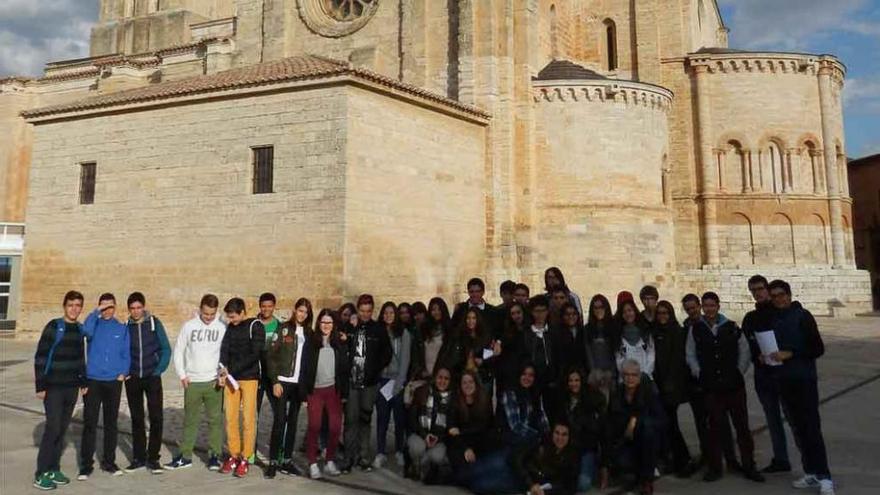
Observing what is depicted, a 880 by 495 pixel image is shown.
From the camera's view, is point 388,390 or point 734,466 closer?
point 734,466

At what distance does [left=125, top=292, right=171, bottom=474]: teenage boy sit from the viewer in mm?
5648

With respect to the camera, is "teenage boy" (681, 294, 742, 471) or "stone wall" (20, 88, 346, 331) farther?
"stone wall" (20, 88, 346, 331)

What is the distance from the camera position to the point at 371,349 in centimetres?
588

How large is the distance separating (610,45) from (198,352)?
68.6 feet

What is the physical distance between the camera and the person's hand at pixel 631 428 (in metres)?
5.07

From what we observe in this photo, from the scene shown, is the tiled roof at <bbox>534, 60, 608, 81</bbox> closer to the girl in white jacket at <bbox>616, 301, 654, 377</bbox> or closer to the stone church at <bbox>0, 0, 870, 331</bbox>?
the stone church at <bbox>0, 0, 870, 331</bbox>

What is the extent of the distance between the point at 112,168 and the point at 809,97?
71.6 ft

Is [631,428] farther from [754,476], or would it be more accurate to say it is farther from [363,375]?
[363,375]

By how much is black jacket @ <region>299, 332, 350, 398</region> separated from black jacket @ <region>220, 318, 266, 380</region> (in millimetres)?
430

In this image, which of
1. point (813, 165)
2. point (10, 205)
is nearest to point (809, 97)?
point (813, 165)

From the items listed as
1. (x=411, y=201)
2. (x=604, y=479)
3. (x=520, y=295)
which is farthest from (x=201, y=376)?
(x=411, y=201)

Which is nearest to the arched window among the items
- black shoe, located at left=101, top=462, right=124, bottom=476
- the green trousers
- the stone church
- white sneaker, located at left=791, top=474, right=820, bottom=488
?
the stone church

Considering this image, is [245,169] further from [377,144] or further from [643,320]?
[643,320]

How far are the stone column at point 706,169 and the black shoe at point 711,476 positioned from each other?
55.2 feet
